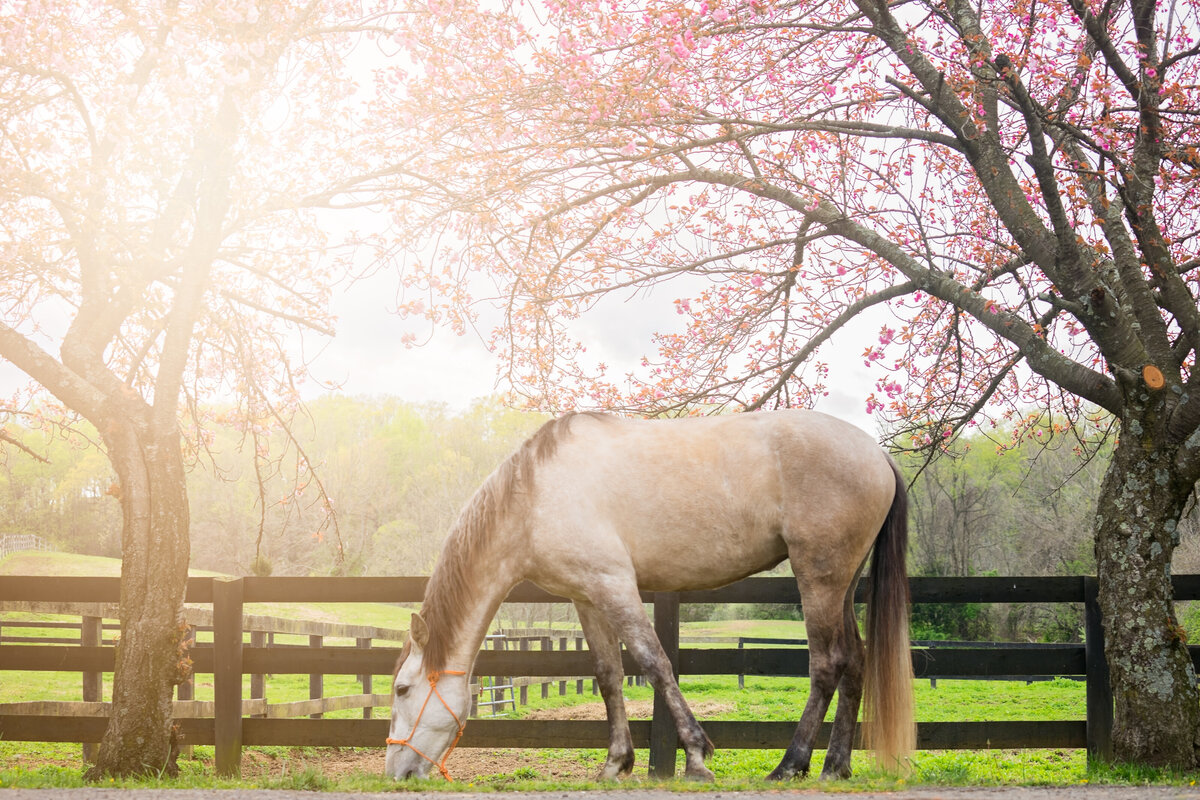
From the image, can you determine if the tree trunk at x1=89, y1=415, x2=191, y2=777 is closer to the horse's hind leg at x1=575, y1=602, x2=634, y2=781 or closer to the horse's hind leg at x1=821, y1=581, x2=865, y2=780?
the horse's hind leg at x1=575, y1=602, x2=634, y2=781

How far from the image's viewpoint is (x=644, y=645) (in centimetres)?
446

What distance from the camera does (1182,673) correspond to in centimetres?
508

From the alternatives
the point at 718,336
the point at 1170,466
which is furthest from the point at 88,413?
the point at 1170,466

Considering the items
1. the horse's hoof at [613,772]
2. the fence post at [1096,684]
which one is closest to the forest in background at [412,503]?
the fence post at [1096,684]

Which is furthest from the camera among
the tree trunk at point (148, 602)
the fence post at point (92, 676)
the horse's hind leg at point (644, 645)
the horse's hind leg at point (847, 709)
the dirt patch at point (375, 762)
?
the fence post at point (92, 676)

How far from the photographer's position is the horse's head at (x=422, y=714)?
14.8 feet

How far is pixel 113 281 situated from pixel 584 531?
3.98 m

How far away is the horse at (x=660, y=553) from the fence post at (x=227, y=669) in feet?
5.35

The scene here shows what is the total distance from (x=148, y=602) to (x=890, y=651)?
4.24 meters

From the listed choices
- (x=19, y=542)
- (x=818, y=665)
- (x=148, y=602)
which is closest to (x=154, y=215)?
(x=148, y=602)

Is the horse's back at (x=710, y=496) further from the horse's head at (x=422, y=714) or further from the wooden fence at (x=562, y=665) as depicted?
the wooden fence at (x=562, y=665)

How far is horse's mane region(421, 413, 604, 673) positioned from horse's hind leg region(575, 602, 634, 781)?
63cm

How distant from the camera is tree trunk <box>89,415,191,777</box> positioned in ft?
17.2

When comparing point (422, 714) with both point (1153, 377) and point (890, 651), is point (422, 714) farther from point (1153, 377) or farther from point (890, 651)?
point (1153, 377)
